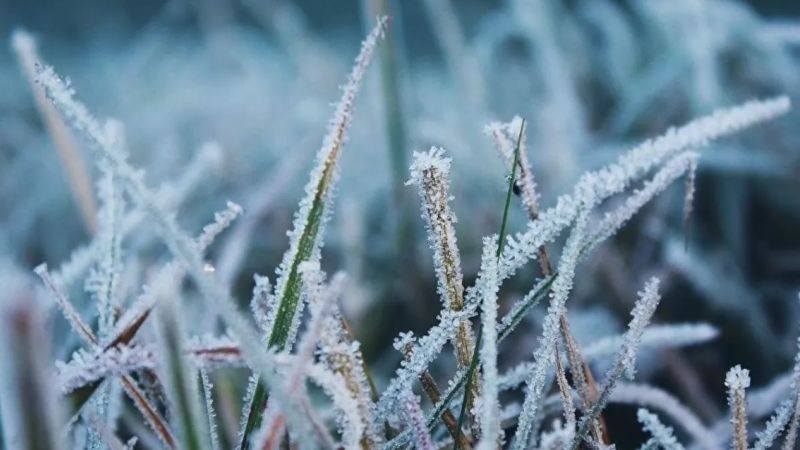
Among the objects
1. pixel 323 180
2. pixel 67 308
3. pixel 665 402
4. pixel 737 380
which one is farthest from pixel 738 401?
pixel 67 308

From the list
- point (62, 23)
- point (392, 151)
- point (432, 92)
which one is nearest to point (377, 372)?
point (392, 151)

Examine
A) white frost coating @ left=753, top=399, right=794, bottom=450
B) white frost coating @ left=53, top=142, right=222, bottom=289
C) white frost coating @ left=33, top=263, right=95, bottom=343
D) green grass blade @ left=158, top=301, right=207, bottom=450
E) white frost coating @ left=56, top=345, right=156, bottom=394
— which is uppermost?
white frost coating @ left=53, top=142, right=222, bottom=289

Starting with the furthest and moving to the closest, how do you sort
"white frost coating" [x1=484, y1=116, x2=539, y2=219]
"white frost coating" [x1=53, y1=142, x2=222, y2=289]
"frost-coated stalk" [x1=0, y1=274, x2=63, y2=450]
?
"white frost coating" [x1=53, y1=142, x2=222, y2=289], "white frost coating" [x1=484, y1=116, x2=539, y2=219], "frost-coated stalk" [x1=0, y1=274, x2=63, y2=450]

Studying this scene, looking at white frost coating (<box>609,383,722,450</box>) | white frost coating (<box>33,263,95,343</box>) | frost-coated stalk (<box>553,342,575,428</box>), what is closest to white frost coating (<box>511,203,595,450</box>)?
frost-coated stalk (<box>553,342,575,428</box>)

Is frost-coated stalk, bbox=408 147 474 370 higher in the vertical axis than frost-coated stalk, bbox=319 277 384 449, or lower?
higher

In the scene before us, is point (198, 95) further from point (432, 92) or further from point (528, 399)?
point (528, 399)

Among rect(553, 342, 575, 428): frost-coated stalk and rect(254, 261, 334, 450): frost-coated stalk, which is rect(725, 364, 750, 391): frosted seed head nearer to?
rect(553, 342, 575, 428): frost-coated stalk

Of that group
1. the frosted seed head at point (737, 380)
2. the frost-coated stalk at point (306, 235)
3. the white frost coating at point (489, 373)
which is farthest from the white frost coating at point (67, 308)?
the frosted seed head at point (737, 380)
